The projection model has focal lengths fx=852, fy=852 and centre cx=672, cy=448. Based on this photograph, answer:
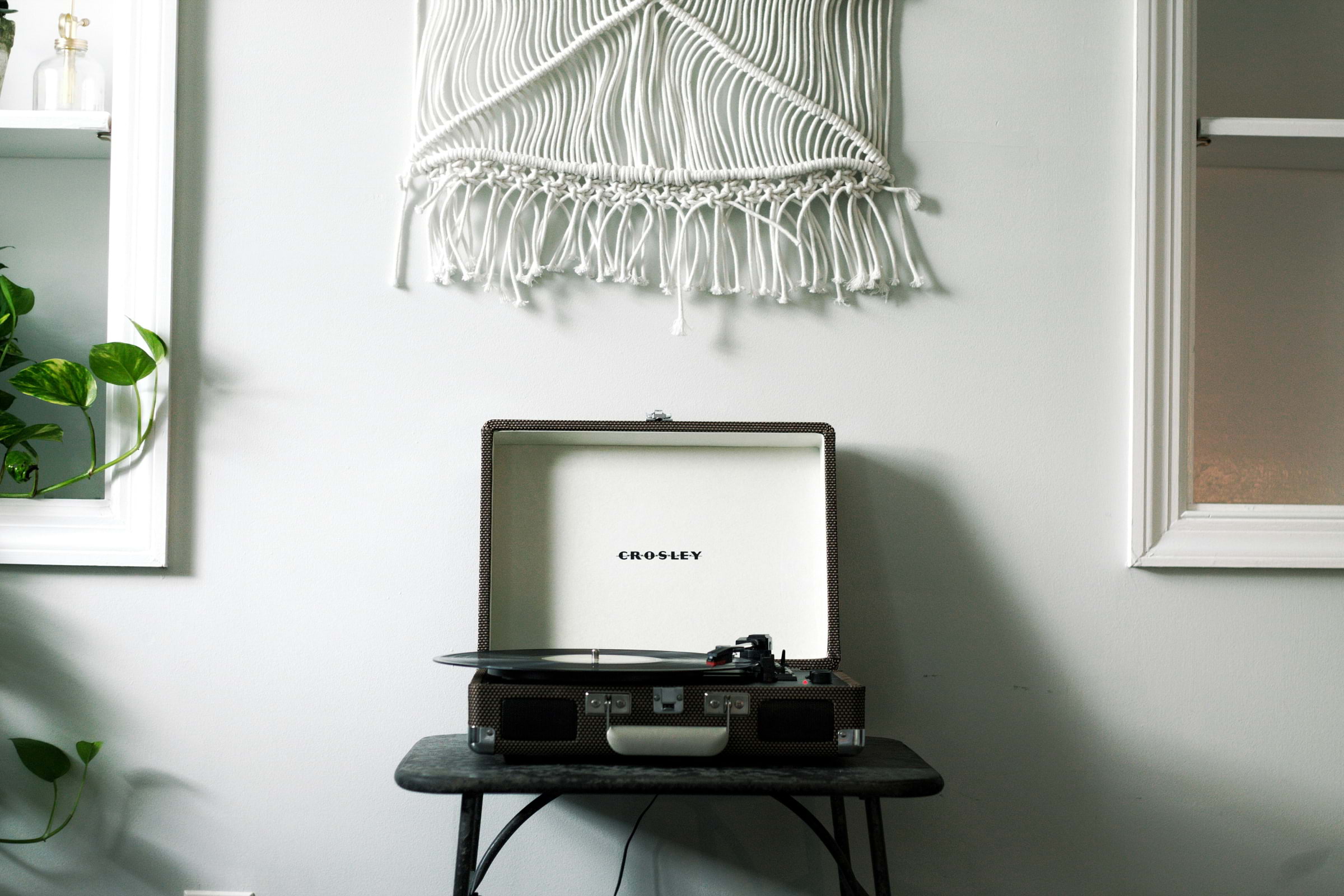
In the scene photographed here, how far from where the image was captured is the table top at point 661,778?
860 mm

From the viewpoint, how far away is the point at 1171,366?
1220 mm

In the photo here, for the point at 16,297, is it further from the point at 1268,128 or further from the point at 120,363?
the point at 1268,128

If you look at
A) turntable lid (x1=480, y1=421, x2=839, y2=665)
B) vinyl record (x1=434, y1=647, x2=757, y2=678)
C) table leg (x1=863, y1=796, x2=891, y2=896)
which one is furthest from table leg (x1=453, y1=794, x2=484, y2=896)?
table leg (x1=863, y1=796, x2=891, y2=896)

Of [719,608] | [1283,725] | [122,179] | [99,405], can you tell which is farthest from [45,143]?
[1283,725]

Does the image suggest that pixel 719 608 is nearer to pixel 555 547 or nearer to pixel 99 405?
pixel 555 547

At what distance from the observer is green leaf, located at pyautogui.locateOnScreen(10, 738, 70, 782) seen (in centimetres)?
113

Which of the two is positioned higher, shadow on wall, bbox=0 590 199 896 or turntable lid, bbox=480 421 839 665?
turntable lid, bbox=480 421 839 665

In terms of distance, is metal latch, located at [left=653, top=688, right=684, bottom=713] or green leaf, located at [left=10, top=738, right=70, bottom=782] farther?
green leaf, located at [left=10, top=738, right=70, bottom=782]

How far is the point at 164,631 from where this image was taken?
1187 mm

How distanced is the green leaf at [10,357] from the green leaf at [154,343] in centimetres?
18

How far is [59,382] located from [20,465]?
0.61ft

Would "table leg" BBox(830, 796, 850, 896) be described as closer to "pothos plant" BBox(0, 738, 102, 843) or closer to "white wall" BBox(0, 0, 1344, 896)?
"white wall" BBox(0, 0, 1344, 896)

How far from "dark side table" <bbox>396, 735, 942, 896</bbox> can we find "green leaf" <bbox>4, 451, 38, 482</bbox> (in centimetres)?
75

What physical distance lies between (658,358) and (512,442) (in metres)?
0.24
